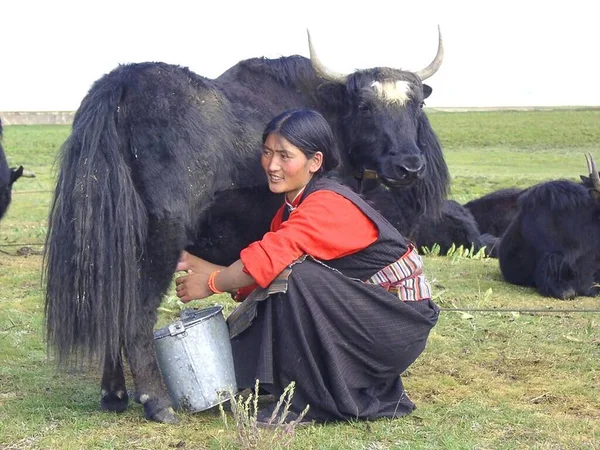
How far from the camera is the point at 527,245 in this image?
8.30 metres

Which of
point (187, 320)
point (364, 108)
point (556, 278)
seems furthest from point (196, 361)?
point (556, 278)

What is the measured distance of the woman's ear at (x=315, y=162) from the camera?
388 centimetres

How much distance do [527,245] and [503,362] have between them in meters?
3.47

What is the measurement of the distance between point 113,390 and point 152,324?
0.36 meters

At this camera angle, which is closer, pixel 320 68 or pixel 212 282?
pixel 212 282

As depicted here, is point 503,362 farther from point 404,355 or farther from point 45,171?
point 45,171

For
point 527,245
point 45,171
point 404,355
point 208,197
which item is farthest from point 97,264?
point 45,171

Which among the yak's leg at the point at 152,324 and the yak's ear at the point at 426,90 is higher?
the yak's ear at the point at 426,90

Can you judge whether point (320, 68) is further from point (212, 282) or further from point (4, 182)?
point (4, 182)

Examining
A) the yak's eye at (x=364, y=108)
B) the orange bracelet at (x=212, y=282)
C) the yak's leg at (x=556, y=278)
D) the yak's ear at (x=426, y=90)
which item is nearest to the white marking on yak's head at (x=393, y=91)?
the yak's eye at (x=364, y=108)

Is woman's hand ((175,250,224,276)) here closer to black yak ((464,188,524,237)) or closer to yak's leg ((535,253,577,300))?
yak's leg ((535,253,577,300))

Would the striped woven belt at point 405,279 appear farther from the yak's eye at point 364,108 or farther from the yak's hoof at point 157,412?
the yak's eye at point 364,108

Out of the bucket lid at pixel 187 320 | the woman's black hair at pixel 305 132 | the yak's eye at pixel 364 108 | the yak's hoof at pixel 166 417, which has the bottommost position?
the yak's hoof at pixel 166 417

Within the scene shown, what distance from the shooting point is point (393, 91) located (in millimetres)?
5148
